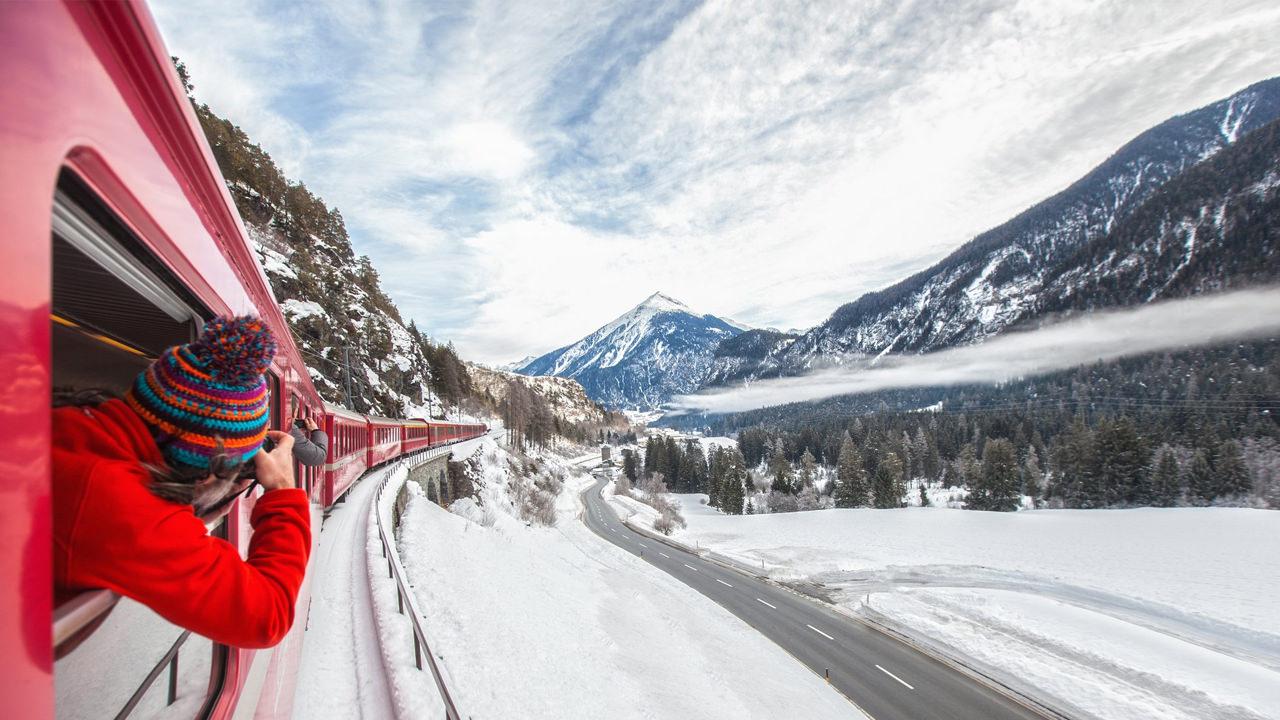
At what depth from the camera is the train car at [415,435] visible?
1148 inches

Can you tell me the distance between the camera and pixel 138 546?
1.24 metres

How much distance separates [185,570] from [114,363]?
2348 mm

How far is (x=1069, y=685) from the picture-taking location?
18.4 meters

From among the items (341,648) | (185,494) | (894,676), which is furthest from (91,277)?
(894,676)

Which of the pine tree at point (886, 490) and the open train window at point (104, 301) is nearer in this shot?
the open train window at point (104, 301)

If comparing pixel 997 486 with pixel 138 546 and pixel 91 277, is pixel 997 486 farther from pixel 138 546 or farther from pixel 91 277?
pixel 91 277

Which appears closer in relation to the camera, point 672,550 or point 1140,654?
point 1140,654

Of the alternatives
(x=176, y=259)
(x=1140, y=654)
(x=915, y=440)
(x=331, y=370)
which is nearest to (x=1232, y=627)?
(x=1140, y=654)

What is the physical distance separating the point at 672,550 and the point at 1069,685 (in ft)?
97.4

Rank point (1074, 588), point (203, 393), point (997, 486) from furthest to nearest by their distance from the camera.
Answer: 1. point (997, 486)
2. point (1074, 588)
3. point (203, 393)

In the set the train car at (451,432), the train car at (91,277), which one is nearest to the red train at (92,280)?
the train car at (91,277)

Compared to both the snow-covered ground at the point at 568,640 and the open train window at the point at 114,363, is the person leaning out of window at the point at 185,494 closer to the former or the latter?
the open train window at the point at 114,363

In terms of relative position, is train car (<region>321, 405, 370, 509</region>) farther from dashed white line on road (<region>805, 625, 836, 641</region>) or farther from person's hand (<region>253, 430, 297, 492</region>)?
dashed white line on road (<region>805, 625, 836, 641</region>)

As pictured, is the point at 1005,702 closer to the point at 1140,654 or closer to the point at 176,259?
the point at 1140,654
